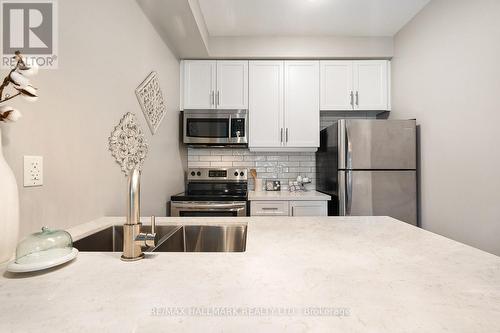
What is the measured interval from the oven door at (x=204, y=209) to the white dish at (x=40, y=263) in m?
1.69

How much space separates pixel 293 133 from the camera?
2.92 meters

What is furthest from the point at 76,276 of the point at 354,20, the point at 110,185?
the point at 354,20

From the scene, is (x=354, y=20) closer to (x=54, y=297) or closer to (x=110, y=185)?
(x=110, y=185)

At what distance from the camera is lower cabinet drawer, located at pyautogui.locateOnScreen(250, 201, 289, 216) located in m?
2.58

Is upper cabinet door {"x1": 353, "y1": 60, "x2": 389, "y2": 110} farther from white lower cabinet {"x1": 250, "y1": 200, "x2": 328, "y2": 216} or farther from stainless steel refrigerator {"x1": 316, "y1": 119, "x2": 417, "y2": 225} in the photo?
white lower cabinet {"x1": 250, "y1": 200, "x2": 328, "y2": 216}

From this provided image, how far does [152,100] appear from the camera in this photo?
2.11 metres

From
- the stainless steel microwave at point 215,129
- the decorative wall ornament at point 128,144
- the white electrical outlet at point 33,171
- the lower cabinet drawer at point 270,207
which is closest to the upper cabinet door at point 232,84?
the stainless steel microwave at point 215,129

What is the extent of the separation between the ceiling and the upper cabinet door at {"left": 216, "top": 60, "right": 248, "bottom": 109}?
1.10 feet

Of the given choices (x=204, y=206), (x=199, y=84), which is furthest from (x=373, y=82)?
(x=204, y=206)

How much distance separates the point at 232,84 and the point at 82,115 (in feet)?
6.35

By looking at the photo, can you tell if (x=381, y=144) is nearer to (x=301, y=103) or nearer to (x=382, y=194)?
(x=382, y=194)

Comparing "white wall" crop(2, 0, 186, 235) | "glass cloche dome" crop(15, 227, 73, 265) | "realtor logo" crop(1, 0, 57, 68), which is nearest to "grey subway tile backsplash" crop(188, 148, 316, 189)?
"white wall" crop(2, 0, 186, 235)

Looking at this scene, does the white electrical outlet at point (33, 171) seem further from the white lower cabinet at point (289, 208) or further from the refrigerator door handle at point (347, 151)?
the refrigerator door handle at point (347, 151)

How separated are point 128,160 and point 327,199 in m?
1.88
